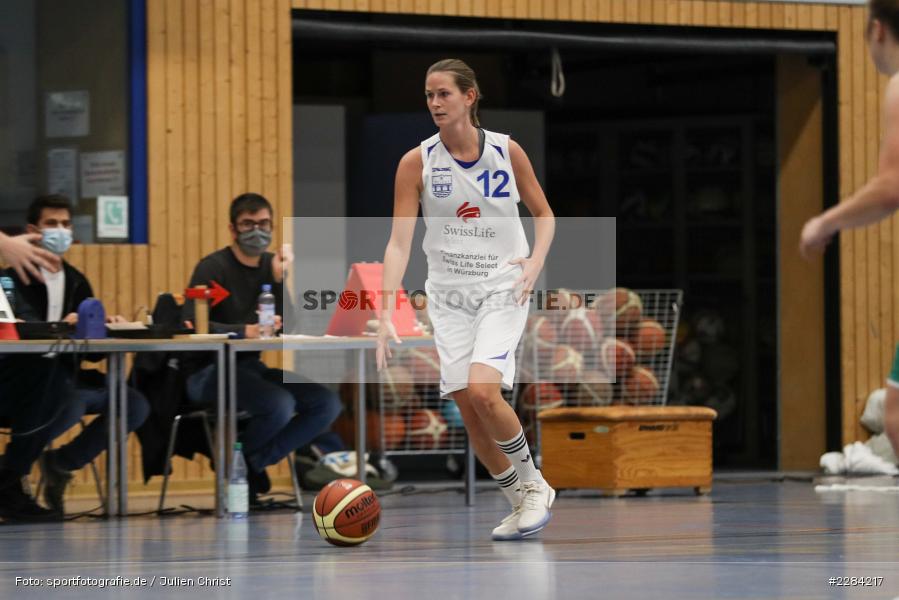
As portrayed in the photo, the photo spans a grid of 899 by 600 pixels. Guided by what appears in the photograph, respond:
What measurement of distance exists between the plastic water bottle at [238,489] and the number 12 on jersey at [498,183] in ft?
7.43

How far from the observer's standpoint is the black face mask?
317 inches

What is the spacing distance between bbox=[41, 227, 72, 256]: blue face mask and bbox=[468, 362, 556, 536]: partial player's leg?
281cm

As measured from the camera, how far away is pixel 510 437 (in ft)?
19.9

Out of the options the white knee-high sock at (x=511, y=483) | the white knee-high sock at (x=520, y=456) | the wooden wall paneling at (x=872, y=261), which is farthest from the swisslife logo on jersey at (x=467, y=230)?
the wooden wall paneling at (x=872, y=261)

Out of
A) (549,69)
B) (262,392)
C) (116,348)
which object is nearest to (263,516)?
(262,392)

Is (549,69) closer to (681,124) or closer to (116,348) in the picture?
(681,124)

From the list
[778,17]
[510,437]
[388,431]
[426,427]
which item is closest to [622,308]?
[426,427]

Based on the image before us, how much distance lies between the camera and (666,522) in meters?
6.88

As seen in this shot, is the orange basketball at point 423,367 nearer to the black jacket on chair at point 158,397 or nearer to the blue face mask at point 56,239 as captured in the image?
the black jacket on chair at point 158,397

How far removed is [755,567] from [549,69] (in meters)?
7.95

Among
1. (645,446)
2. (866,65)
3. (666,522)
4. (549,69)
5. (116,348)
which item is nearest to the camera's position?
(666,522)

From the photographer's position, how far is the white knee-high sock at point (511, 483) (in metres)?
6.19

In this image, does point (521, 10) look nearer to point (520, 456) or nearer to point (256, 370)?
point (256, 370)

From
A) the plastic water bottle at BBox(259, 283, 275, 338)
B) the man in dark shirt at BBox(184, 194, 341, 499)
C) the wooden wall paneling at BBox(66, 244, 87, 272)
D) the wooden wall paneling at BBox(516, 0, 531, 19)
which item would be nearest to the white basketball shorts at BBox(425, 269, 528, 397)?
the plastic water bottle at BBox(259, 283, 275, 338)
